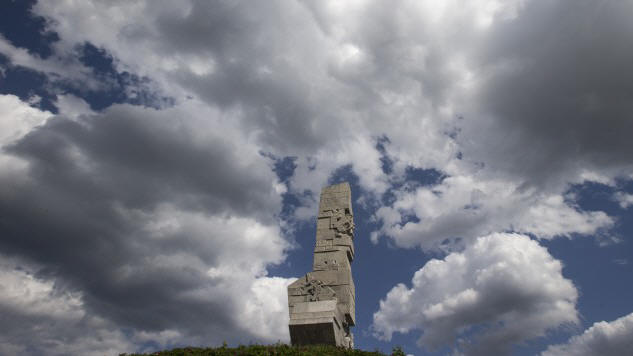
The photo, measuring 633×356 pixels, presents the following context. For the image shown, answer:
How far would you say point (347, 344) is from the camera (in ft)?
64.4

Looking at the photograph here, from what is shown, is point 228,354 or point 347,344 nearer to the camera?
point 228,354

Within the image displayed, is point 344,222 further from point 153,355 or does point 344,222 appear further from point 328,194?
point 153,355

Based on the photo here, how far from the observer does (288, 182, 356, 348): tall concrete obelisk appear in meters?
17.5

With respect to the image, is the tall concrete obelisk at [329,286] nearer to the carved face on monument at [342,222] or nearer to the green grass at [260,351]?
the carved face on monument at [342,222]

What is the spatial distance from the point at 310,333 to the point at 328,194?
8.12 m

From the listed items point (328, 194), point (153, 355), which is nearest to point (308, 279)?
point (328, 194)

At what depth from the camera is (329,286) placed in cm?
2039

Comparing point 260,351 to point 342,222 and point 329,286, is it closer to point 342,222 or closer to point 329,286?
point 329,286

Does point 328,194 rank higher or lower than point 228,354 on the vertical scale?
higher

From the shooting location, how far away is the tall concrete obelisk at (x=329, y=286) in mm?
17453

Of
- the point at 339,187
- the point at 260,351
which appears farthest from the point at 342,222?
the point at 260,351

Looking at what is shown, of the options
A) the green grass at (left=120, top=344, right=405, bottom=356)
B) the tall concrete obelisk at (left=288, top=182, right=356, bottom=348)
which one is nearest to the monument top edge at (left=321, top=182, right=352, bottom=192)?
the tall concrete obelisk at (left=288, top=182, right=356, bottom=348)

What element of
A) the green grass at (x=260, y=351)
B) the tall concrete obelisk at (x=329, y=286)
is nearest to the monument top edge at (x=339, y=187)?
the tall concrete obelisk at (x=329, y=286)

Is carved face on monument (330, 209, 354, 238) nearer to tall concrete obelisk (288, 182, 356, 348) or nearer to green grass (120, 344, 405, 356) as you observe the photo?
tall concrete obelisk (288, 182, 356, 348)
